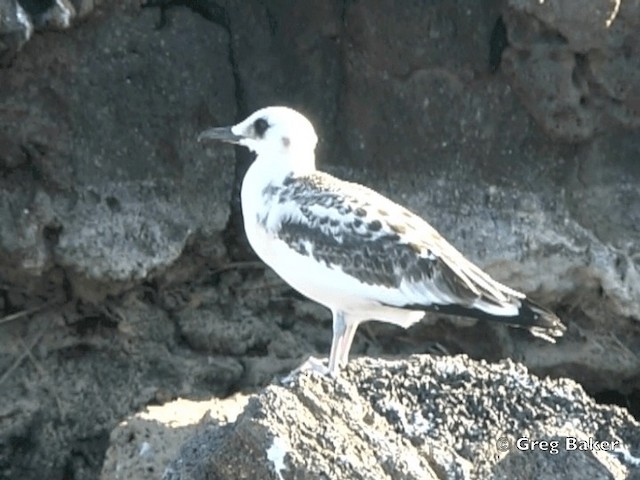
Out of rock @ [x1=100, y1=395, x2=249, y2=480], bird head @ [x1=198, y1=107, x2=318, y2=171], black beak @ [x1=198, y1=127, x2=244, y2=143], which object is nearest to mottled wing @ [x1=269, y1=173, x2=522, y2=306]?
bird head @ [x1=198, y1=107, x2=318, y2=171]

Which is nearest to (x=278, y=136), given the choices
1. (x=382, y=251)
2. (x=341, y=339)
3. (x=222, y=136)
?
(x=222, y=136)

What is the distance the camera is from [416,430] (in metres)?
5.18

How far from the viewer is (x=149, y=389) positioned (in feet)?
23.6

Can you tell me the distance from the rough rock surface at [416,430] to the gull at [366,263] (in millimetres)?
336

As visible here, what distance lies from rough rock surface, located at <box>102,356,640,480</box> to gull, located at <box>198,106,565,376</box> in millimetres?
336

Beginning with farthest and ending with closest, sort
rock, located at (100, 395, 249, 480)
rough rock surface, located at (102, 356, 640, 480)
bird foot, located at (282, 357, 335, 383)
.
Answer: rock, located at (100, 395, 249, 480)
bird foot, located at (282, 357, 335, 383)
rough rock surface, located at (102, 356, 640, 480)

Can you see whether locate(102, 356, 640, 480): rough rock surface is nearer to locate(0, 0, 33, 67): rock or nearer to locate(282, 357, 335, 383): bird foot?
locate(282, 357, 335, 383): bird foot

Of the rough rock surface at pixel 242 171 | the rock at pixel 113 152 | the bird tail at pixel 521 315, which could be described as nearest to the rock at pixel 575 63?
the rough rock surface at pixel 242 171

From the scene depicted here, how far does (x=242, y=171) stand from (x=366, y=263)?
154 centimetres

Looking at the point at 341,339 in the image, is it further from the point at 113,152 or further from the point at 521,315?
the point at 113,152

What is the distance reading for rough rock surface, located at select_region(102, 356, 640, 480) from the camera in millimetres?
4953

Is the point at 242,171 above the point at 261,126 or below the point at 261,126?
below

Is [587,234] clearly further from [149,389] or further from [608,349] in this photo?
[149,389]

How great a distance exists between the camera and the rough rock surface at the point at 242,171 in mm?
6930
